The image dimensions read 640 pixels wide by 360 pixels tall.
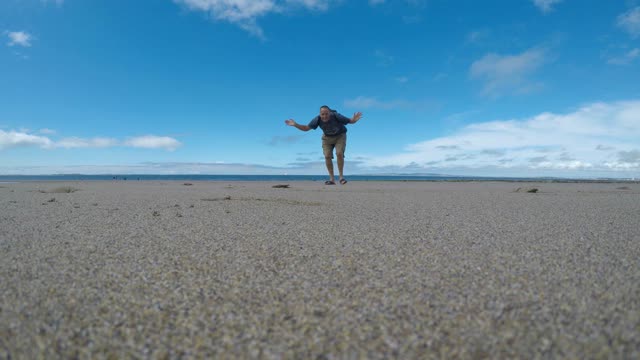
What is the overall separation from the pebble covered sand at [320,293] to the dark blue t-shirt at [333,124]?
4.97 m

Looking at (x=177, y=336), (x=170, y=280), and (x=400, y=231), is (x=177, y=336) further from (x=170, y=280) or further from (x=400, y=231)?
(x=400, y=231)

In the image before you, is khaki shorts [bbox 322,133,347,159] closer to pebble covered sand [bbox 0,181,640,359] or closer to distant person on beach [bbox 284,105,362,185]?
distant person on beach [bbox 284,105,362,185]

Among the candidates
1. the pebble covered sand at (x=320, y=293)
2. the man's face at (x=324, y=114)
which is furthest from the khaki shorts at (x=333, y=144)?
the pebble covered sand at (x=320, y=293)

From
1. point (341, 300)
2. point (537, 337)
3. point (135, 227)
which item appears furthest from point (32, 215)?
point (537, 337)

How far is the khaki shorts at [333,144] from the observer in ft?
24.7

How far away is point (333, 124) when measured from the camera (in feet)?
24.0

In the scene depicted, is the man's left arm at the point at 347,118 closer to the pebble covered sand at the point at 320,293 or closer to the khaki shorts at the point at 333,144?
the khaki shorts at the point at 333,144

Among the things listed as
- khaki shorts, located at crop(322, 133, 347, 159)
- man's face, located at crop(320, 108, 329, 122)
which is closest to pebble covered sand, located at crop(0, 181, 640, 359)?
man's face, located at crop(320, 108, 329, 122)

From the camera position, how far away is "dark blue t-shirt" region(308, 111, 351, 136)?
725 cm

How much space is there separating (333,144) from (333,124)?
1.78 feet

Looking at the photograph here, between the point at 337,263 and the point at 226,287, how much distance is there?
1.81 ft

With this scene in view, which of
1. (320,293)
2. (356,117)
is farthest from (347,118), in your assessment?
(320,293)

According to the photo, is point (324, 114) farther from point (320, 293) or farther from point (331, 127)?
point (320, 293)

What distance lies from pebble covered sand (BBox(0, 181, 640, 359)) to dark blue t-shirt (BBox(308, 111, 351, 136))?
4971 mm
